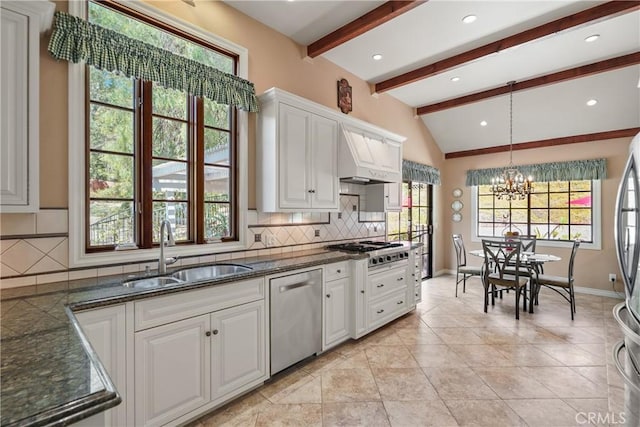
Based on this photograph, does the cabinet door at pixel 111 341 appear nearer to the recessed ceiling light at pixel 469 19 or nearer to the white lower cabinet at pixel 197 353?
the white lower cabinet at pixel 197 353

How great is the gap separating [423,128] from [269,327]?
5.19m

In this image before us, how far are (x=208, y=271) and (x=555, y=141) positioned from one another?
6.30 m

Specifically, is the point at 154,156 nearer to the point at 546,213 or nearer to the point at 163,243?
the point at 163,243

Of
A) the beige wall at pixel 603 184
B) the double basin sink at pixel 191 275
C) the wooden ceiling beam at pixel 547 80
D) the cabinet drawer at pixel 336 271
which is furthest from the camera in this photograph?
the beige wall at pixel 603 184

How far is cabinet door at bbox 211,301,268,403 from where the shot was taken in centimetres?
206

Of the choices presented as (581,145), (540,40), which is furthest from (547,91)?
(540,40)

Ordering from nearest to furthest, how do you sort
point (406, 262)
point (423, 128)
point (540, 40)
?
point (540, 40)
point (406, 262)
point (423, 128)

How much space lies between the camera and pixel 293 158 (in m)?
3.01

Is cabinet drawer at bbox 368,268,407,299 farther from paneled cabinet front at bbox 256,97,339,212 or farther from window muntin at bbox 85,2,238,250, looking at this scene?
window muntin at bbox 85,2,238,250

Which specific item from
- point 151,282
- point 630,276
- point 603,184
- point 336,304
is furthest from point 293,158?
point 603,184

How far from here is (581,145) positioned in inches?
210

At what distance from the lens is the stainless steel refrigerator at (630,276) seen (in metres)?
1.43

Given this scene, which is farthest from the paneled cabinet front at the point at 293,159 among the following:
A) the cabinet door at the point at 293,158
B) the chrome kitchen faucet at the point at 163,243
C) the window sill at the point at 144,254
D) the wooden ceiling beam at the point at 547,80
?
the wooden ceiling beam at the point at 547,80

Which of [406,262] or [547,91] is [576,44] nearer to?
[547,91]
